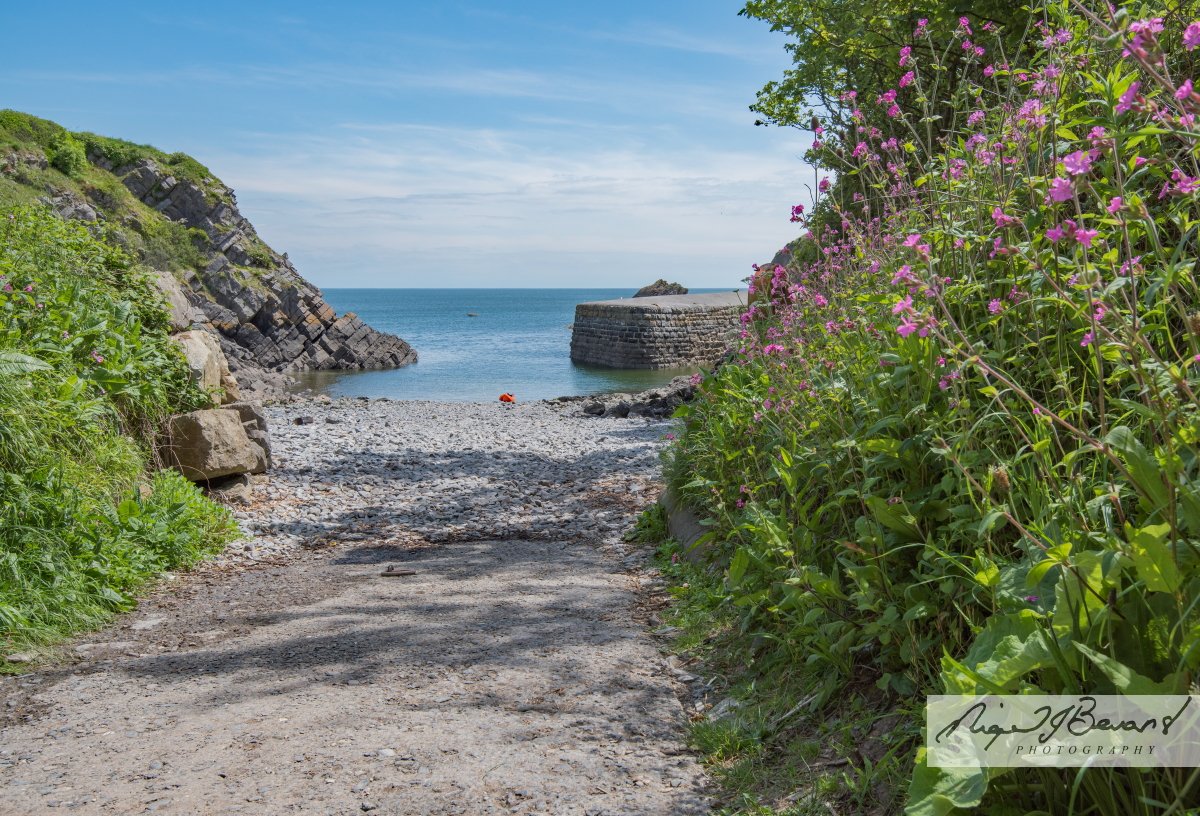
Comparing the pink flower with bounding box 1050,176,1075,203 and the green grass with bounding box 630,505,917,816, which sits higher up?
the pink flower with bounding box 1050,176,1075,203

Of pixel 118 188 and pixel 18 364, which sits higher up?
pixel 118 188

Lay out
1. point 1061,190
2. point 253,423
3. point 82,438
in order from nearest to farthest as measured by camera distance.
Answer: point 1061,190 < point 82,438 < point 253,423

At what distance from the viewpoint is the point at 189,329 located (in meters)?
8.74

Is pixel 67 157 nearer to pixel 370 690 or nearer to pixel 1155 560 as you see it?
pixel 370 690

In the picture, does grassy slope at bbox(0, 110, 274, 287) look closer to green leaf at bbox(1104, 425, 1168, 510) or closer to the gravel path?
the gravel path

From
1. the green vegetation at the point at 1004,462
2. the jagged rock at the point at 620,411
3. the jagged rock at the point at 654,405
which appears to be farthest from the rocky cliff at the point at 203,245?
the green vegetation at the point at 1004,462

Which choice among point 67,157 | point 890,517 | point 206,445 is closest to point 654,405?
point 206,445

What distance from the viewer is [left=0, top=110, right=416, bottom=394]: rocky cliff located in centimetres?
3738

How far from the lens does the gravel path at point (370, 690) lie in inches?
108

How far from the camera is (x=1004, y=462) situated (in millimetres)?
2617

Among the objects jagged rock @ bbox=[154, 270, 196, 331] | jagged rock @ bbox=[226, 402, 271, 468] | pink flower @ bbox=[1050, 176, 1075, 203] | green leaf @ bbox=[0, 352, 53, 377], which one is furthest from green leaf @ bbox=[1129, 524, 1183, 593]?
jagged rock @ bbox=[154, 270, 196, 331]

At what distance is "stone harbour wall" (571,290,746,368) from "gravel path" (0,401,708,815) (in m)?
30.3

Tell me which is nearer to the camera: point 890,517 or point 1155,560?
point 1155,560
